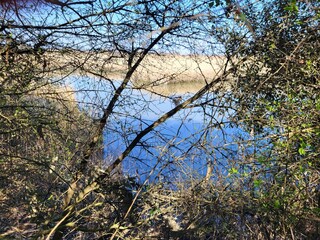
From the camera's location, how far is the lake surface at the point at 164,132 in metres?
3.43

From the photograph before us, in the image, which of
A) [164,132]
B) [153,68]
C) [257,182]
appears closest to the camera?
[257,182]

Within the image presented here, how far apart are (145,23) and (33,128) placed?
1.49 metres

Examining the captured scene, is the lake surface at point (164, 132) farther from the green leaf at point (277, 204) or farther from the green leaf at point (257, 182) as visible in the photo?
the green leaf at point (277, 204)

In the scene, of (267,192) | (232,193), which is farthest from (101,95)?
(267,192)

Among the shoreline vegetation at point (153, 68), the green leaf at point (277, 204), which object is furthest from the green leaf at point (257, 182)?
the shoreline vegetation at point (153, 68)

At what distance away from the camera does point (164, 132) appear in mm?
4113

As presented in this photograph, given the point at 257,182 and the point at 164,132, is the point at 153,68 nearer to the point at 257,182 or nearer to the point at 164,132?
the point at 164,132

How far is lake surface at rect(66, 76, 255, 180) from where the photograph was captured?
3430 millimetres

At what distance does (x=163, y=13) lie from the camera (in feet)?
12.5

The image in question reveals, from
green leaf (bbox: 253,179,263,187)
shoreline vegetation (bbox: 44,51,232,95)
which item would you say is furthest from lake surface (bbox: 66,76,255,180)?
green leaf (bbox: 253,179,263,187)

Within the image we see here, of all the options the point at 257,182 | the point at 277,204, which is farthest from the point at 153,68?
the point at 277,204

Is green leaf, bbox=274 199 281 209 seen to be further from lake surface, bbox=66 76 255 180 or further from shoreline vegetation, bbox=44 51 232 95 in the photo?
shoreline vegetation, bbox=44 51 232 95

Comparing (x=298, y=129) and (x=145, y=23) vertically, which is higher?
(x=145, y=23)

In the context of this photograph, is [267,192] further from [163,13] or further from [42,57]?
[42,57]
